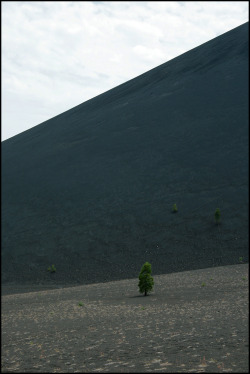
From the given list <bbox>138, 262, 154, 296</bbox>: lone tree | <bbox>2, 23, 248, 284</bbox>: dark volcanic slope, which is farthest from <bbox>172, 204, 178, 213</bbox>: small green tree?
<bbox>138, 262, 154, 296</bbox>: lone tree

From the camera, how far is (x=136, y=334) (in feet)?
34.9

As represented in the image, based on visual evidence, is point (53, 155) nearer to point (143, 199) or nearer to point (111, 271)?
point (143, 199)

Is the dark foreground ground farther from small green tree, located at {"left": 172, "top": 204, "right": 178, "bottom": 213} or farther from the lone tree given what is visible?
small green tree, located at {"left": 172, "top": 204, "right": 178, "bottom": 213}

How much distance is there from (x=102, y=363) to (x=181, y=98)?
60806mm

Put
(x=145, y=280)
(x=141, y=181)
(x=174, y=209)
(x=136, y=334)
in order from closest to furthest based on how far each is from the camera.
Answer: (x=136, y=334)
(x=145, y=280)
(x=174, y=209)
(x=141, y=181)

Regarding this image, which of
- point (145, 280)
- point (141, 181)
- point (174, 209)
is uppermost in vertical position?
point (141, 181)

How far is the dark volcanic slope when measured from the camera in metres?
35.8

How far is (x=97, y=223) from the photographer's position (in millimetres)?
43375

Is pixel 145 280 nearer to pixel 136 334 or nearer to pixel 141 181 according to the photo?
pixel 136 334

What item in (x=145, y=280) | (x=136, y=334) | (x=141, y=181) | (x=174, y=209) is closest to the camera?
(x=136, y=334)

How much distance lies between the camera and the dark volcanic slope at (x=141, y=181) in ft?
117

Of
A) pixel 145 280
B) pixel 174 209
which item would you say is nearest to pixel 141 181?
pixel 174 209

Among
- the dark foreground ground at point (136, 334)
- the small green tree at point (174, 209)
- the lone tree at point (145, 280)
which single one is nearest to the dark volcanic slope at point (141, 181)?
the small green tree at point (174, 209)

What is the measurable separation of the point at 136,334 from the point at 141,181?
38909 millimetres
